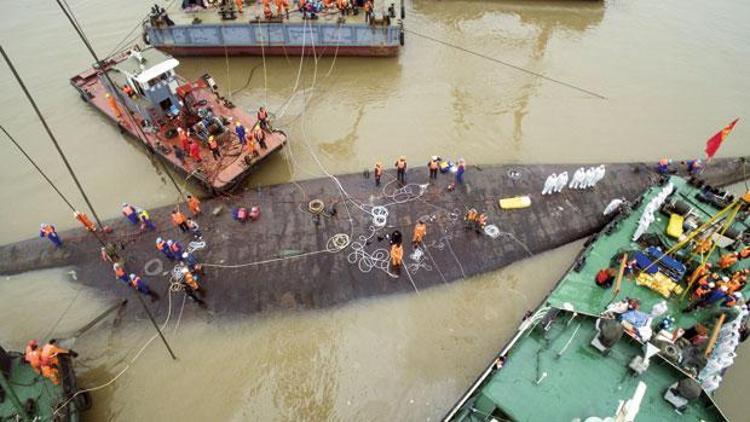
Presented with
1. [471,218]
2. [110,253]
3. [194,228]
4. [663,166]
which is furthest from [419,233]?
[110,253]

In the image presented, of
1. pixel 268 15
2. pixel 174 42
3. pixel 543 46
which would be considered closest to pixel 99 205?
pixel 174 42

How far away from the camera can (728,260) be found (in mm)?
11859

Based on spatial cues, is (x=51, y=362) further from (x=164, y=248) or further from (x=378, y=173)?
(x=378, y=173)

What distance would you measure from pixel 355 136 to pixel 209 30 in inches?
378

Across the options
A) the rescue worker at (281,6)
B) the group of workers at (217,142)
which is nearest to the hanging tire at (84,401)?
the group of workers at (217,142)

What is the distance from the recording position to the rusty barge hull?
13.5 meters

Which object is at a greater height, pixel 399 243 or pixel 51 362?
pixel 399 243

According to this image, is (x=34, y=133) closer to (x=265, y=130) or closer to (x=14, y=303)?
(x=14, y=303)

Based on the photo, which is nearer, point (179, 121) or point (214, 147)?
point (214, 147)

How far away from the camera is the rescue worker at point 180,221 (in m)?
13.9

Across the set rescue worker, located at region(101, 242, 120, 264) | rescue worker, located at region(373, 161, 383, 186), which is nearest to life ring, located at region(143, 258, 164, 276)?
rescue worker, located at region(101, 242, 120, 264)

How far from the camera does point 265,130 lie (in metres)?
16.8

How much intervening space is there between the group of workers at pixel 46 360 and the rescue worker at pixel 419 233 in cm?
1024

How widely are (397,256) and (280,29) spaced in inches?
553
